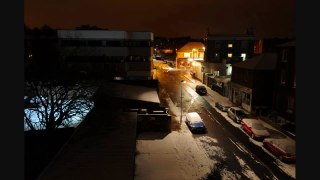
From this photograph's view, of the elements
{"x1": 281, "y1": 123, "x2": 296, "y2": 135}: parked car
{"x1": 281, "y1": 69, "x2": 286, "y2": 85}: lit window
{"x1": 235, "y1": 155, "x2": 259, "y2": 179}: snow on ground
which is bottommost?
{"x1": 235, "y1": 155, "x2": 259, "y2": 179}: snow on ground

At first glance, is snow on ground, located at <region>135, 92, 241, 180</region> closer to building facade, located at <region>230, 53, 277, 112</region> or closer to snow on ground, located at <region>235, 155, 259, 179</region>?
snow on ground, located at <region>235, 155, 259, 179</region>

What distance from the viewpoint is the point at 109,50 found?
58656 mm

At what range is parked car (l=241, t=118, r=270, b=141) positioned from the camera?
26.8 m

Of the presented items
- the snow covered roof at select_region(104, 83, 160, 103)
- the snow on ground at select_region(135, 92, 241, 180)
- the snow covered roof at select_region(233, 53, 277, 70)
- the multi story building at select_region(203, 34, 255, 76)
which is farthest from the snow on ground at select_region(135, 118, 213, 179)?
the multi story building at select_region(203, 34, 255, 76)

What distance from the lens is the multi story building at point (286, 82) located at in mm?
31516

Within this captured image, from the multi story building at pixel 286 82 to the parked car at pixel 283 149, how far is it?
8.00m

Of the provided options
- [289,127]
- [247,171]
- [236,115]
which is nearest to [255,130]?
[289,127]

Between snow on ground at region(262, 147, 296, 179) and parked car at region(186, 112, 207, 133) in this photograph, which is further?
parked car at region(186, 112, 207, 133)

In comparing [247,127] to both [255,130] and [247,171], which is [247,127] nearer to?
[255,130]

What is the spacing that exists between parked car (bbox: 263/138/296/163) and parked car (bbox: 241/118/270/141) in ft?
6.13

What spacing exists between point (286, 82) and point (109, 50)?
35456mm

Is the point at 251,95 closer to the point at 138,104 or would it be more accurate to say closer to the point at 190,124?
the point at 190,124

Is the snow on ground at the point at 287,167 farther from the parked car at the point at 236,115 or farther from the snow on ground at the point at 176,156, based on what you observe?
the parked car at the point at 236,115

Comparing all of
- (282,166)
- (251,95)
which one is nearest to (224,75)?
(251,95)
